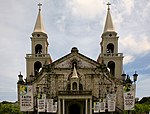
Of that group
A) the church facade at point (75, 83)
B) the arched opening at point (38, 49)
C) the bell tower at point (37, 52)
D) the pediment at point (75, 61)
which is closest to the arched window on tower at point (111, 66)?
the church facade at point (75, 83)

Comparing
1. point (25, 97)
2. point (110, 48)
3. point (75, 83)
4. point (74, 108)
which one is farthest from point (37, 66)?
point (25, 97)

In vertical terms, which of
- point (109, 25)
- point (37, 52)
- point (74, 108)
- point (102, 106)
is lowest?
point (74, 108)

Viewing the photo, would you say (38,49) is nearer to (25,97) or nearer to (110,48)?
(110,48)

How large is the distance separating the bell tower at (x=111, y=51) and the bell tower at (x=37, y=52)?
33.4 ft

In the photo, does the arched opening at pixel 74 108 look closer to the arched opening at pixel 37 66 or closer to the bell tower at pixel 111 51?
the bell tower at pixel 111 51

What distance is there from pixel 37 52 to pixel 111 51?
45.0 feet

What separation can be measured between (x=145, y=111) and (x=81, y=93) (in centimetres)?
1794

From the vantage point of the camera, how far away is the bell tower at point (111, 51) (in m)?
56.9

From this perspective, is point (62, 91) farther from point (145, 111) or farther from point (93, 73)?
point (145, 111)

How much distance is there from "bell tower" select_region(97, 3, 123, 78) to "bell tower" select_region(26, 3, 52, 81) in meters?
10.2

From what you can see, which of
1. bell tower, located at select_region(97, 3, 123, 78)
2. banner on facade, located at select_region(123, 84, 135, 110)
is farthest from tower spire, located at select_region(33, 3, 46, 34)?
banner on facade, located at select_region(123, 84, 135, 110)

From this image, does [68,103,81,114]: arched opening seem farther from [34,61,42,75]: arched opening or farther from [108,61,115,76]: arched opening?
[108,61,115,76]: arched opening

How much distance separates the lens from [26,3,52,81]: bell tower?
57.2 metres

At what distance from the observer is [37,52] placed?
59.6 m
